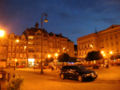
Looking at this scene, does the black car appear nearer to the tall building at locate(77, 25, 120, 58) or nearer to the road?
the road

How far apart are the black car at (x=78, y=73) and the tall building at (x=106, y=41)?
126 ft

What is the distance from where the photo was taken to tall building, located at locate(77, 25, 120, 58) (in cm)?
5888

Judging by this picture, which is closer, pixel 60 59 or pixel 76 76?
pixel 76 76

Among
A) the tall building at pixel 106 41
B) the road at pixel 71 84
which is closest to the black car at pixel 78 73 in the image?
the road at pixel 71 84

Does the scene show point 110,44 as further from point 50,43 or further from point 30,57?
point 30,57

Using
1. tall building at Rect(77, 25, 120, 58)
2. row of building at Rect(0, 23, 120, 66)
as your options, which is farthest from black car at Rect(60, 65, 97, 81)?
row of building at Rect(0, 23, 120, 66)

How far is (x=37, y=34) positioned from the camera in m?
70.1

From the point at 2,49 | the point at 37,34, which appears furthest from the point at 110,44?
the point at 2,49

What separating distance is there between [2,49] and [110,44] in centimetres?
4576

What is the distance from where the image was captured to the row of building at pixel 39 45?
61.5 metres

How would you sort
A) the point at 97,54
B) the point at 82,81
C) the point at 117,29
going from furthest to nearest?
the point at 117,29 < the point at 97,54 < the point at 82,81

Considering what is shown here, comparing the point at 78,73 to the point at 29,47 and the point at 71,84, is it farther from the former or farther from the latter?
the point at 29,47

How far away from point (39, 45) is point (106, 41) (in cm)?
3016

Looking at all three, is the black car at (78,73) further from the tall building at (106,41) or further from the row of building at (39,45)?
the row of building at (39,45)
